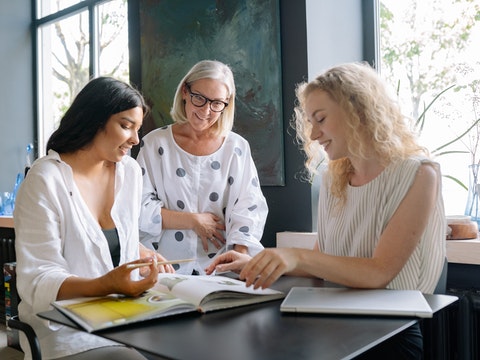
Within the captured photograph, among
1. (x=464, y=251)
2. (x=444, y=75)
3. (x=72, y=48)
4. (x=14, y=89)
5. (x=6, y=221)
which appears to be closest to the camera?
(x=464, y=251)

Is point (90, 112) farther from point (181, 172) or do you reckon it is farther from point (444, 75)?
point (444, 75)

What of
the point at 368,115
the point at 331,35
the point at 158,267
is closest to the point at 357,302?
the point at 368,115

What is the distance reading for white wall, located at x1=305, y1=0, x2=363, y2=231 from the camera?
254 cm

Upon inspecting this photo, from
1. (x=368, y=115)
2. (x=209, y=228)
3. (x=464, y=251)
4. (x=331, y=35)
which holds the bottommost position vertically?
(x=464, y=251)

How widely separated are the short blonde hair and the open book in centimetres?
101

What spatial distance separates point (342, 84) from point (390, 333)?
83 centimetres

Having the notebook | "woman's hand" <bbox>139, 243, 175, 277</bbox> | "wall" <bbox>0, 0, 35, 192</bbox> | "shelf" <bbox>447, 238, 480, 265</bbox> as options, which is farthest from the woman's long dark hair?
"wall" <bbox>0, 0, 35, 192</bbox>

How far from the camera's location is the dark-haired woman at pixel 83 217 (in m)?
1.29

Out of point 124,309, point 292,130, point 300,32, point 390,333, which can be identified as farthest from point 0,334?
point 390,333

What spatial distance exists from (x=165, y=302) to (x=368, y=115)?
80 centimetres

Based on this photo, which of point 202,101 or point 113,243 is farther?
point 202,101

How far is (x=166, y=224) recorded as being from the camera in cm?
208

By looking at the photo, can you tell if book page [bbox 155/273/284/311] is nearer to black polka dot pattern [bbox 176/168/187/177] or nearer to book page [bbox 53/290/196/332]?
book page [bbox 53/290/196/332]

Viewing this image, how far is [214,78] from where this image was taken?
2.08m
